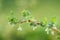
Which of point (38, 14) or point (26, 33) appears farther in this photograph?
point (38, 14)

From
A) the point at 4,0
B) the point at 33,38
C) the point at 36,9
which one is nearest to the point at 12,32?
the point at 33,38

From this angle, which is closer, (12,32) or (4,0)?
(12,32)

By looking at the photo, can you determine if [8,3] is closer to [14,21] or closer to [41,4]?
[41,4]

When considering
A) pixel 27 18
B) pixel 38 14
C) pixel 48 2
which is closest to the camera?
pixel 27 18

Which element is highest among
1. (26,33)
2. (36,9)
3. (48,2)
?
(48,2)

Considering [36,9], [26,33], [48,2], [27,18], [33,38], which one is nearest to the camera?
[27,18]

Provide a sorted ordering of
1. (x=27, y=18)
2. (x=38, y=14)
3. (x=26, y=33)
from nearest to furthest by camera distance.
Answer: (x=27, y=18) < (x=26, y=33) < (x=38, y=14)

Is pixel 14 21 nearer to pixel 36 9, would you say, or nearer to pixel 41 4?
pixel 36 9

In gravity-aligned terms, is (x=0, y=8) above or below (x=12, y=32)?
above

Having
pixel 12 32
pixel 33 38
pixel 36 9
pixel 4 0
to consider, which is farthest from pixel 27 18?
pixel 4 0
